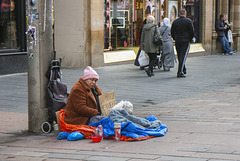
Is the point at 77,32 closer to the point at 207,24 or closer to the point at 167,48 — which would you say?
the point at 167,48

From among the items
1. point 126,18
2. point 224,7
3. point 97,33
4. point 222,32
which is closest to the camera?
point 97,33

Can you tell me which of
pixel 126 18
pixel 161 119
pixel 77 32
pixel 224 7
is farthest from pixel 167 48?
pixel 224 7

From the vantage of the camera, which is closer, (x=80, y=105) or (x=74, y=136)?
(x=74, y=136)

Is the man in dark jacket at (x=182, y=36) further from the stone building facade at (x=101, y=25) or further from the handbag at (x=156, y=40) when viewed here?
the stone building facade at (x=101, y=25)

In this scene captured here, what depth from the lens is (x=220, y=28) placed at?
76.5 feet

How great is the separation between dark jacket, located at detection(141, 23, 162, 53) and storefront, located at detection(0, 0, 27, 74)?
11.1ft

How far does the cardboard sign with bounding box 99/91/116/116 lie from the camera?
6715 millimetres

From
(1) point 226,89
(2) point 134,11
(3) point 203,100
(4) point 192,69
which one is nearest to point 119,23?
(2) point 134,11

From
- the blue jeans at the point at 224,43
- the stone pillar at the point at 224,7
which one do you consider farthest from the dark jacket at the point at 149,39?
the stone pillar at the point at 224,7

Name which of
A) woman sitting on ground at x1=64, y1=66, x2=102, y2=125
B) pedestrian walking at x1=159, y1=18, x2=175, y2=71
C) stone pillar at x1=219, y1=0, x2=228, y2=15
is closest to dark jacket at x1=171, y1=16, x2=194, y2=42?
pedestrian walking at x1=159, y1=18, x2=175, y2=71

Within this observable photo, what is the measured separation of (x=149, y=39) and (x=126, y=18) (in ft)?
16.2

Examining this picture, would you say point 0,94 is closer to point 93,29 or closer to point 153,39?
point 153,39

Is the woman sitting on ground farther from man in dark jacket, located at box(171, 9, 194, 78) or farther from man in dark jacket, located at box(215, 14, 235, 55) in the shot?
man in dark jacket, located at box(215, 14, 235, 55)

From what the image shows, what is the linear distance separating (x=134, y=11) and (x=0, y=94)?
988cm
